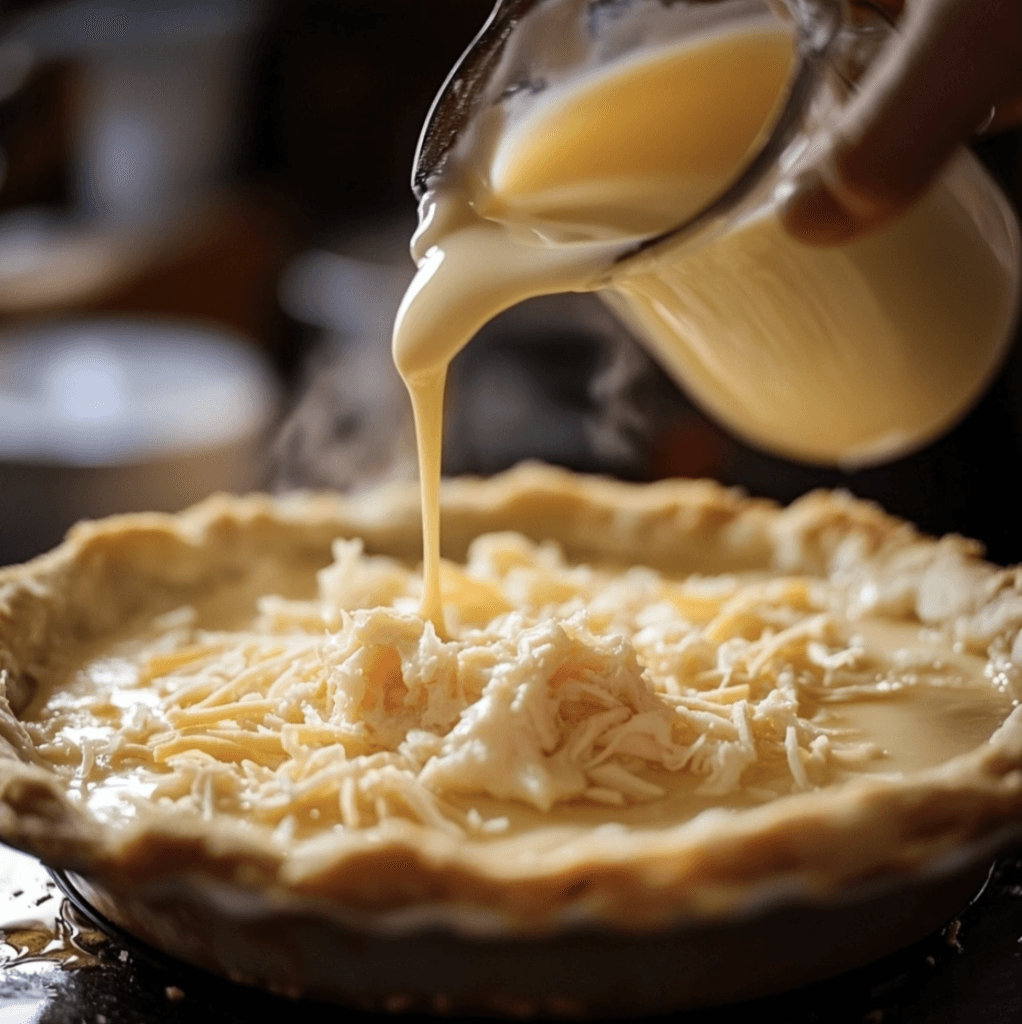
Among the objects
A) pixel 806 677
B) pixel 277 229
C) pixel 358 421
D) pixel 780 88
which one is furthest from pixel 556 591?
pixel 277 229

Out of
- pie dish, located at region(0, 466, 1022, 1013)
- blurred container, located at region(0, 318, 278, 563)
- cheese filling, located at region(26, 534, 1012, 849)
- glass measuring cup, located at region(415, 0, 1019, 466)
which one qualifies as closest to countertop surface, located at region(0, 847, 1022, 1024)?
pie dish, located at region(0, 466, 1022, 1013)

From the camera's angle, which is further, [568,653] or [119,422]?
[119,422]

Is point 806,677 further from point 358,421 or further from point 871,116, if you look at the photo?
point 358,421

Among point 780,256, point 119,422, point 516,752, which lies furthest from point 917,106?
point 119,422

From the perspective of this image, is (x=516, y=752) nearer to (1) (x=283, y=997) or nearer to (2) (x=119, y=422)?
(1) (x=283, y=997)

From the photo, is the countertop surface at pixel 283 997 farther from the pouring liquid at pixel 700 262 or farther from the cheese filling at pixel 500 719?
the pouring liquid at pixel 700 262

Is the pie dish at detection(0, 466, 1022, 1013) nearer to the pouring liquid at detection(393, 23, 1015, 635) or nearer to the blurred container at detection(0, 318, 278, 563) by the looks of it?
the pouring liquid at detection(393, 23, 1015, 635)

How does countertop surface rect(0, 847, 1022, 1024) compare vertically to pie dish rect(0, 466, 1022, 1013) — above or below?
below
